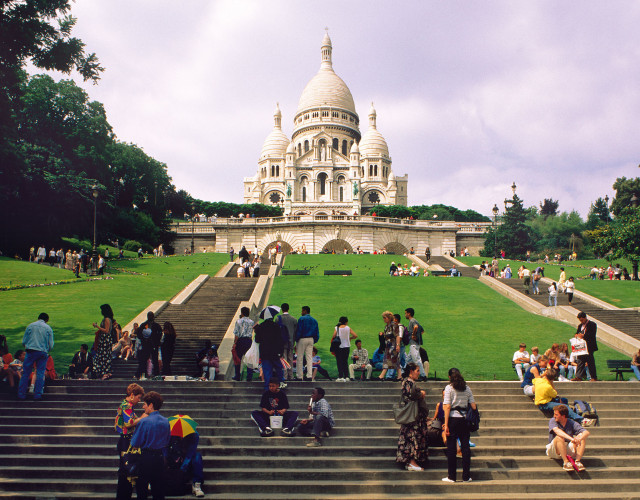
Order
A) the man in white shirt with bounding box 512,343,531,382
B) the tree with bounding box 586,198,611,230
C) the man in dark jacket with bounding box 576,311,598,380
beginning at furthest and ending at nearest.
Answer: the tree with bounding box 586,198,611,230 → the man in white shirt with bounding box 512,343,531,382 → the man in dark jacket with bounding box 576,311,598,380

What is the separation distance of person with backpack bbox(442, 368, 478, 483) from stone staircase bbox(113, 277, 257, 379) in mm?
6338

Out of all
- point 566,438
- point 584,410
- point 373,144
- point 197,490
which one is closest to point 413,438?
point 566,438

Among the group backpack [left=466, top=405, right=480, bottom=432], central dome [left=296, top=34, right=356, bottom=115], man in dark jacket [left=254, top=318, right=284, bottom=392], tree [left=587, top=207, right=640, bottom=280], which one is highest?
central dome [left=296, top=34, right=356, bottom=115]

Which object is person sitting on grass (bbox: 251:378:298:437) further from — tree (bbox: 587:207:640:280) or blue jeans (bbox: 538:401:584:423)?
tree (bbox: 587:207:640:280)

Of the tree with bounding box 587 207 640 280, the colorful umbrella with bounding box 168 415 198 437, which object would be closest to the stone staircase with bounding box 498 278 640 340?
the tree with bounding box 587 207 640 280

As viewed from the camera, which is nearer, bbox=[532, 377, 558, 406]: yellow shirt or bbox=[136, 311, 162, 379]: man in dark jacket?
bbox=[532, 377, 558, 406]: yellow shirt

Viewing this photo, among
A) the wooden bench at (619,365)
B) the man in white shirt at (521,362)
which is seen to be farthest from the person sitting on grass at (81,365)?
the wooden bench at (619,365)

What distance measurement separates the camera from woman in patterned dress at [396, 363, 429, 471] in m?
7.57

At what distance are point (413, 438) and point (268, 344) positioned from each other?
10.2 ft

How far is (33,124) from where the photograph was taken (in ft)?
128

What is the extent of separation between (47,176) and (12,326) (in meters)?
22.1

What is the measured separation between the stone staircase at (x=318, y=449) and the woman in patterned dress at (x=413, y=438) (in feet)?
0.58

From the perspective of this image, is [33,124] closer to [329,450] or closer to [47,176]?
[47,176]

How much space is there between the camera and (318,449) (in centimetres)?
815
